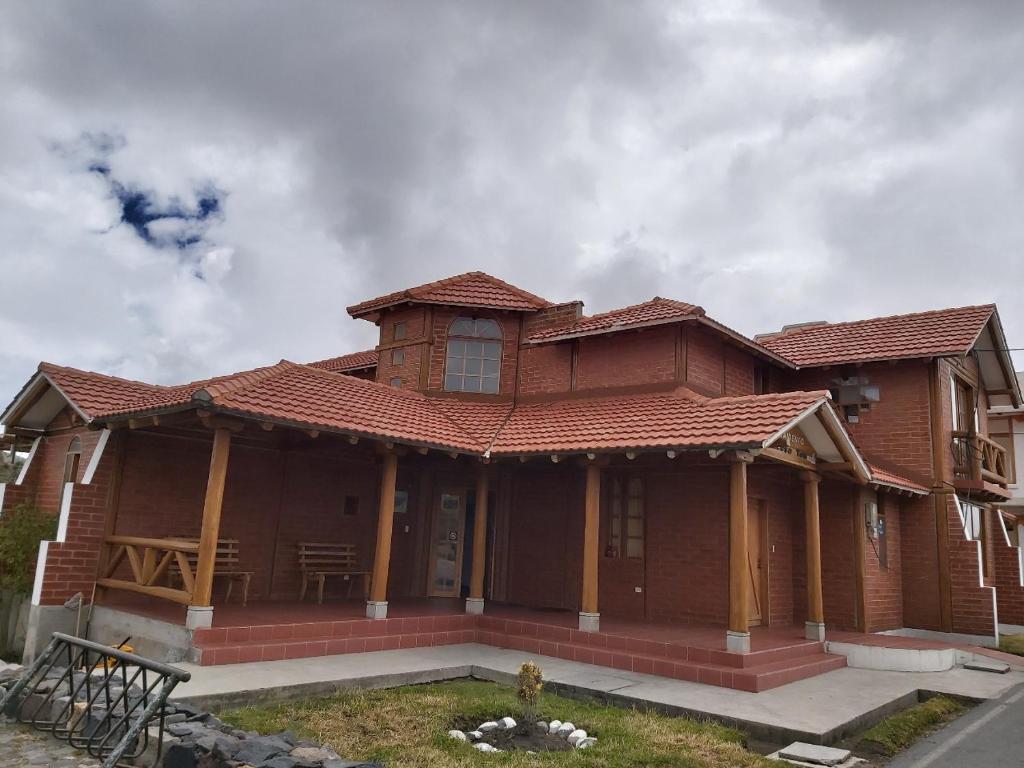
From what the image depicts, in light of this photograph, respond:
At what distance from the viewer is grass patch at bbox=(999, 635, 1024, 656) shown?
1338cm

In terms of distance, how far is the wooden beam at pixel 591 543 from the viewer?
36.9 feet

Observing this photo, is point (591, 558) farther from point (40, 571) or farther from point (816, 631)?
point (40, 571)

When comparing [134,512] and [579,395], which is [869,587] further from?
[134,512]

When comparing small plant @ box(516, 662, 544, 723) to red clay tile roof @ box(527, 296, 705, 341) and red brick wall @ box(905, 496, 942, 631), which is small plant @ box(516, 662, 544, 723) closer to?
red clay tile roof @ box(527, 296, 705, 341)

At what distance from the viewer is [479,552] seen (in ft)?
41.0

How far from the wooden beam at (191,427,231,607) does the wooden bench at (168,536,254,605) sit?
4.77 feet

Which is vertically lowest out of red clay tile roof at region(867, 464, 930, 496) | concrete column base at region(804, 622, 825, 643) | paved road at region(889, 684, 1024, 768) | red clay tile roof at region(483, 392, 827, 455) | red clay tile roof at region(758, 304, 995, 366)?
paved road at region(889, 684, 1024, 768)

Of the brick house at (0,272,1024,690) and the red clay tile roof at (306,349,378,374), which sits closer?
the brick house at (0,272,1024,690)

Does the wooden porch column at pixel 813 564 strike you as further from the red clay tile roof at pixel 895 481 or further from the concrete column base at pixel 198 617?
the concrete column base at pixel 198 617

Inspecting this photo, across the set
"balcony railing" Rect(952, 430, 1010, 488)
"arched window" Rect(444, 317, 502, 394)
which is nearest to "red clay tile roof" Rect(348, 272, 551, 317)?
"arched window" Rect(444, 317, 502, 394)

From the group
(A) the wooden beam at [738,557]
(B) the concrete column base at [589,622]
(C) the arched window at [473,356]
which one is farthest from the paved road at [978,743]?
(C) the arched window at [473,356]

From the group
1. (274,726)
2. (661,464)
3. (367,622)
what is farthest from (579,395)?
(274,726)

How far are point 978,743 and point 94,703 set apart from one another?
822cm

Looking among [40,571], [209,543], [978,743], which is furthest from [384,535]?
[978,743]
